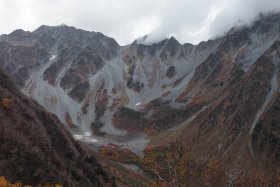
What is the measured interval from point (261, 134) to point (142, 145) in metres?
62.8

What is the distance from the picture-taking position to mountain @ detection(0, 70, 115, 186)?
34875 mm

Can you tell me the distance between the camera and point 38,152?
122ft

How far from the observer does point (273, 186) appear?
120562 millimetres

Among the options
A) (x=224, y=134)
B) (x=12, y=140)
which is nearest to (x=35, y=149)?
(x=12, y=140)

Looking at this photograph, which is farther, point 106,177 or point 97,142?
point 97,142

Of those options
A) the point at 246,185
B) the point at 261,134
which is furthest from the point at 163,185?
the point at 261,134

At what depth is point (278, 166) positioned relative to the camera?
129500 millimetres

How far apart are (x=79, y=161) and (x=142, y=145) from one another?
144068 mm

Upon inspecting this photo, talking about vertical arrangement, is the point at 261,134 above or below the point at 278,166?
above

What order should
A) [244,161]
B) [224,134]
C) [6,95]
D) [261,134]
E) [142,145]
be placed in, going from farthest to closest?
[142,145], [224,134], [261,134], [244,161], [6,95]

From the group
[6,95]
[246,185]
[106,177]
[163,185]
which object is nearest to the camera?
[6,95]

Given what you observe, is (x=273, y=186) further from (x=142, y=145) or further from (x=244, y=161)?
(x=142, y=145)

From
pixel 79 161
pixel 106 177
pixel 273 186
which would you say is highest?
pixel 79 161

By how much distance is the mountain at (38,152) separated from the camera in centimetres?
3488
